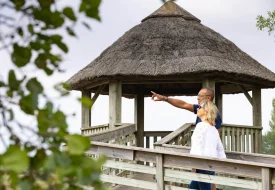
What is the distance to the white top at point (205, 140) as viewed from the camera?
6.16m

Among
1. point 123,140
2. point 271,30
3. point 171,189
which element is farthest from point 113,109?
point 271,30

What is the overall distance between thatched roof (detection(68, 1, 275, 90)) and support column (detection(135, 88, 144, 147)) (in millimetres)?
1610

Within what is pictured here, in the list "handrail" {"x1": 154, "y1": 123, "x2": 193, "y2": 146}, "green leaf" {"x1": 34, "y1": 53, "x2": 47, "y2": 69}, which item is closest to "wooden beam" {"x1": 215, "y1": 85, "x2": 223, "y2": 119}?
"handrail" {"x1": 154, "y1": 123, "x2": 193, "y2": 146}

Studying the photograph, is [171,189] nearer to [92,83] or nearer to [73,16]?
[73,16]

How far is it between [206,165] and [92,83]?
24.3ft

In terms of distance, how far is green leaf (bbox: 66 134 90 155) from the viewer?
118 cm

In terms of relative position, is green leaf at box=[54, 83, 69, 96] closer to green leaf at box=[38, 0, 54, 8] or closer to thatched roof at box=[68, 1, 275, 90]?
green leaf at box=[38, 0, 54, 8]

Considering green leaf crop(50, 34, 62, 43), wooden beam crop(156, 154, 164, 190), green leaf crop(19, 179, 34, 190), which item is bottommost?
wooden beam crop(156, 154, 164, 190)

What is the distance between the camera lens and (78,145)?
1.18m

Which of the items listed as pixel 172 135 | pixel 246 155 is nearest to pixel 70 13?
pixel 246 155

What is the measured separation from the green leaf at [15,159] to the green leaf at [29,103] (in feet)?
0.72

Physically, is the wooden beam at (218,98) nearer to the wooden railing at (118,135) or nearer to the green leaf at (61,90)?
the wooden railing at (118,135)

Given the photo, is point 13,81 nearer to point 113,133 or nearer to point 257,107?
point 113,133

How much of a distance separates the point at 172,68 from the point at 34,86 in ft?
32.9
